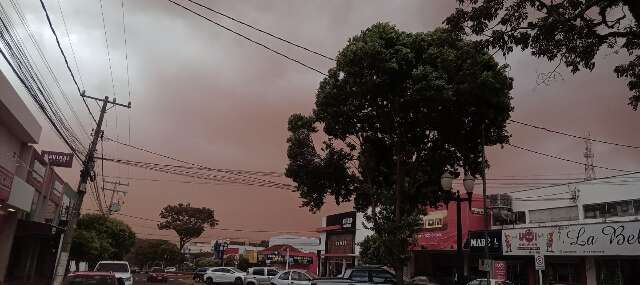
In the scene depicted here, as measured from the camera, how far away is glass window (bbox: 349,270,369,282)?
924 inches

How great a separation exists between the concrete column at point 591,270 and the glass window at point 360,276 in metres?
12.4

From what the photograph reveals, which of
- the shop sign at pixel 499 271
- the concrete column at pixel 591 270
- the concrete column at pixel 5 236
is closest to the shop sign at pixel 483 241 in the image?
the concrete column at pixel 591 270

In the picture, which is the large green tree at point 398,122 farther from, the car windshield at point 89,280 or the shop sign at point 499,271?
the car windshield at point 89,280

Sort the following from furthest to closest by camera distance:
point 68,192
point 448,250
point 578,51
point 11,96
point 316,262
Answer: point 316,262, point 68,192, point 448,250, point 11,96, point 578,51

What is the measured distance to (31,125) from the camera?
2369cm

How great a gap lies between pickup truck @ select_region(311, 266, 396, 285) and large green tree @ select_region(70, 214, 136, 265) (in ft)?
94.8

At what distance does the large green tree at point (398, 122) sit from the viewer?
19938 millimetres

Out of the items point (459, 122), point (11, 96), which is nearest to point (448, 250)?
point (459, 122)

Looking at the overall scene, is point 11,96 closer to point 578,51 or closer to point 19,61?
point 19,61

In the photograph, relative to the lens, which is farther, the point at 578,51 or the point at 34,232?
the point at 34,232

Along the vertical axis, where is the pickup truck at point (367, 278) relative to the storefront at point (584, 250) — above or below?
below

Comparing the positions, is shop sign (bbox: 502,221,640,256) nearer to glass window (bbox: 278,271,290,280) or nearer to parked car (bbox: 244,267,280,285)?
glass window (bbox: 278,271,290,280)

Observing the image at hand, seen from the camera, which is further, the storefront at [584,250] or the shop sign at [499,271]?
the storefront at [584,250]

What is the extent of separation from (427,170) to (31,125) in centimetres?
1737
